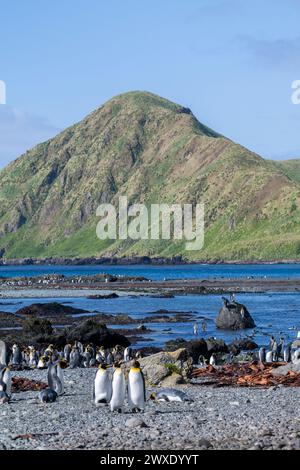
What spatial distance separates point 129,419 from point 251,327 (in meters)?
45.2

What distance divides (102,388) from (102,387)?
0.03 metres

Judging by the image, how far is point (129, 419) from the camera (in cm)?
2252

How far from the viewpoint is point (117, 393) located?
977 inches

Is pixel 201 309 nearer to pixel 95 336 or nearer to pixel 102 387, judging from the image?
pixel 95 336

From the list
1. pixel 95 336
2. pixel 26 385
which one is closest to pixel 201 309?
pixel 95 336

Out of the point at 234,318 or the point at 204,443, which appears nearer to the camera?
the point at 204,443

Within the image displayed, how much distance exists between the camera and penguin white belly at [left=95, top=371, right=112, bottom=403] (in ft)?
85.9

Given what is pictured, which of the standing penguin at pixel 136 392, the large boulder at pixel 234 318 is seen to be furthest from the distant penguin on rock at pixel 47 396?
the large boulder at pixel 234 318

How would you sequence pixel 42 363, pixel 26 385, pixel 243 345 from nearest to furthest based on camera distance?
pixel 26 385 → pixel 42 363 → pixel 243 345

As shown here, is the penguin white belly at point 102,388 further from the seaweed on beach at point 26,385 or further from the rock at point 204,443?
the rock at point 204,443

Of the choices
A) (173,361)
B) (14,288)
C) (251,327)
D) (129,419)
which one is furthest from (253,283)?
(129,419)

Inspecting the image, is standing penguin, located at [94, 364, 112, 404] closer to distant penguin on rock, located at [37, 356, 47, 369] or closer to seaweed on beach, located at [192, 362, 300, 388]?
seaweed on beach, located at [192, 362, 300, 388]

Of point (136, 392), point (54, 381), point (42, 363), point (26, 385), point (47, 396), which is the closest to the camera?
point (136, 392)
